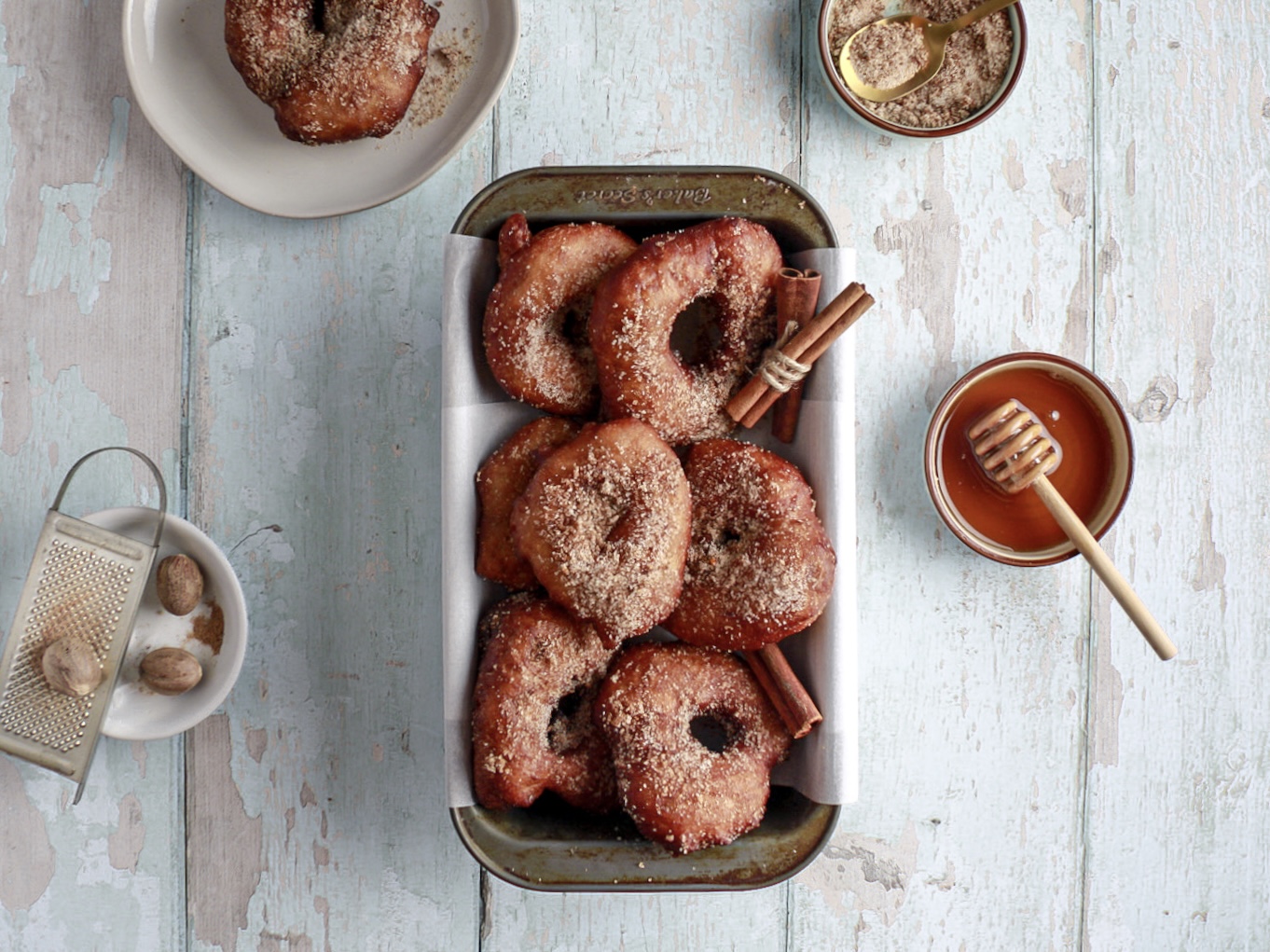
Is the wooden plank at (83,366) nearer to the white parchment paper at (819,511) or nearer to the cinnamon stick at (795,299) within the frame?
the white parchment paper at (819,511)

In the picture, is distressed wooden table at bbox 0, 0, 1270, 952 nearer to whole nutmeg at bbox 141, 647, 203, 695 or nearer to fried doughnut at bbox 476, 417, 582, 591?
whole nutmeg at bbox 141, 647, 203, 695

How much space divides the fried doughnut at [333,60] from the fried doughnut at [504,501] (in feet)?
1.84

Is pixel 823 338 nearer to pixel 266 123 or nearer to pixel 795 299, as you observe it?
pixel 795 299

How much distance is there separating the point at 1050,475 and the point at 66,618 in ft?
5.18

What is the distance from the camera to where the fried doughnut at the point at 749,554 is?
1.33 meters

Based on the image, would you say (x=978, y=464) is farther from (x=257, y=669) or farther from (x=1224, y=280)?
(x=257, y=669)

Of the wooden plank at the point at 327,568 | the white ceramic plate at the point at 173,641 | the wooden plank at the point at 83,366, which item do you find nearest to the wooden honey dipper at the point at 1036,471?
the wooden plank at the point at 327,568

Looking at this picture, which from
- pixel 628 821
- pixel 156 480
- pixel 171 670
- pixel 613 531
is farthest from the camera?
pixel 156 480

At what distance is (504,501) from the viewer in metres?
1.39

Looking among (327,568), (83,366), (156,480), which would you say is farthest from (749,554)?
(83,366)

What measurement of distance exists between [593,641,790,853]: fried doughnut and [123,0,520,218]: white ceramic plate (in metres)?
0.86

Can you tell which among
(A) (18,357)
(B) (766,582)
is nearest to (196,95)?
(A) (18,357)

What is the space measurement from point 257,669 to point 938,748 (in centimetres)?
115

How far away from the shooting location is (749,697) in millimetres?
1418
